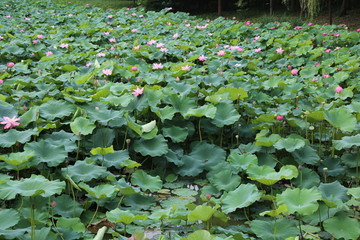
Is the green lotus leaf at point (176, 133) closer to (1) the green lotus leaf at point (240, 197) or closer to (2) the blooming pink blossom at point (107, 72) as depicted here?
(1) the green lotus leaf at point (240, 197)

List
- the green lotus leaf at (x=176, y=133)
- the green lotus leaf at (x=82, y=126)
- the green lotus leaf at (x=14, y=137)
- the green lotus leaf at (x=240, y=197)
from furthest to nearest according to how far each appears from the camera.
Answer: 1. the green lotus leaf at (x=176, y=133)
2. the green lotus leaf at (x=82, y=126)
3. the green lotus leaf at (x=14, y=137)
4. the green lotus leaf at (x=240, y=197)

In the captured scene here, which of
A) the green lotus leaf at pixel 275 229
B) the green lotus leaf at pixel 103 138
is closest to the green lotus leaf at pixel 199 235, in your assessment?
the green lotus leaf at pixel 275 229

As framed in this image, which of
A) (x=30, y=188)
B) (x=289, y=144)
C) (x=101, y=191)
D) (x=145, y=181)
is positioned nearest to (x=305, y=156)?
(x=289, y=144)

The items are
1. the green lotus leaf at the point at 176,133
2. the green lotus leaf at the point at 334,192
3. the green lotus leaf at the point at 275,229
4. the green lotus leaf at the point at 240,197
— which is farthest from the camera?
the green lotus leaf at the point at 176,133

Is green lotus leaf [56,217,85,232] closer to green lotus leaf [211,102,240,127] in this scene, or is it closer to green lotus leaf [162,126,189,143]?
green lotus leaf [162,126,189,143]

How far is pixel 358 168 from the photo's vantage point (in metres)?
2.10

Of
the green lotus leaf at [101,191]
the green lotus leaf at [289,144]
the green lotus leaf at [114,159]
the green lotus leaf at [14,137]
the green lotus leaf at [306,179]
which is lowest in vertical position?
the green lotus leaf at [306,179]

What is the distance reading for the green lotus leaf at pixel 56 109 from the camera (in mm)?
2314

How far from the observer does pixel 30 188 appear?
59.1 inches

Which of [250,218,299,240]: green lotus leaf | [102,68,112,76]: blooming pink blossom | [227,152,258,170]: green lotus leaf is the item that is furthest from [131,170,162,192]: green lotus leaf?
[102,68,112,76]: blooming pink blossom

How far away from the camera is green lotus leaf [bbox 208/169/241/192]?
189 cm

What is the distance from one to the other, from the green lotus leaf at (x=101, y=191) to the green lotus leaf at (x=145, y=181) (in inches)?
7.8

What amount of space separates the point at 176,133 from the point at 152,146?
0.21 metres

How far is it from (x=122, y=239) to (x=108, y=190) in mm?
314
